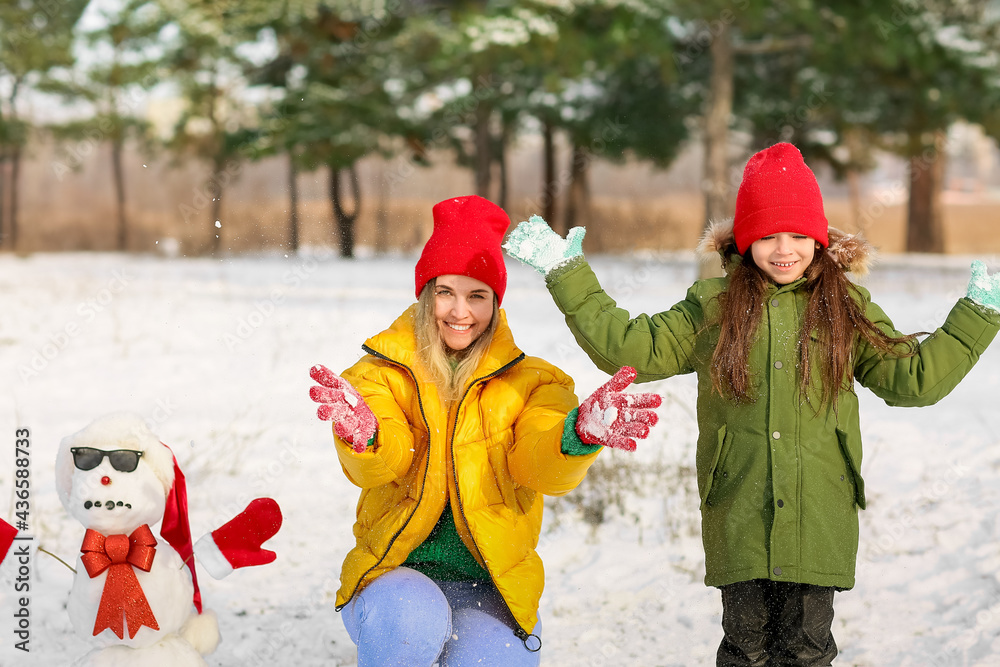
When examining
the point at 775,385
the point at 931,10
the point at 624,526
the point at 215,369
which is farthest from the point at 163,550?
the point at 931,10

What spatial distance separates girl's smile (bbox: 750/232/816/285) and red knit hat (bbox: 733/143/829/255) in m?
0.02

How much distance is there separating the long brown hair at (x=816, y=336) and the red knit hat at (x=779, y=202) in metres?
0.12

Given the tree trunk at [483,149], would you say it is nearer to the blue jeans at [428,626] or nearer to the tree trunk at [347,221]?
the tree trunk at [347,221]

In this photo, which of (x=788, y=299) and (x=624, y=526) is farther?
(x=624, y=526)

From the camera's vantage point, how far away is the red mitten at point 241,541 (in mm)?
2379

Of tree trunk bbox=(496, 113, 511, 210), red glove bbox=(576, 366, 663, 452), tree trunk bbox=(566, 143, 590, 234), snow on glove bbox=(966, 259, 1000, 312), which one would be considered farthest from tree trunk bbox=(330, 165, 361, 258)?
red glove bbox=(576, 366, 663, 452)

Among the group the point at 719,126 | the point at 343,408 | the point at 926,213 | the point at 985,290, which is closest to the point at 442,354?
the point at 343,408

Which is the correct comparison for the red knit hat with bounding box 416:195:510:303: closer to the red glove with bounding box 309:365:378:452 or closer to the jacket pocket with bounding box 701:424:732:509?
the red glove with bounding box 309:365:378:452

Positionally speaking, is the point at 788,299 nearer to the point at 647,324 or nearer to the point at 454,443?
the point at 647,324

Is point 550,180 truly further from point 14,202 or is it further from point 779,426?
point 779,426

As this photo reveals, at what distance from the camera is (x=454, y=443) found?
2.19 meters

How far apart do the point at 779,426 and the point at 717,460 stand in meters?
0.17

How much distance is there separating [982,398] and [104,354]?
21.1 ft

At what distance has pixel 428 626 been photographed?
6.75ft
